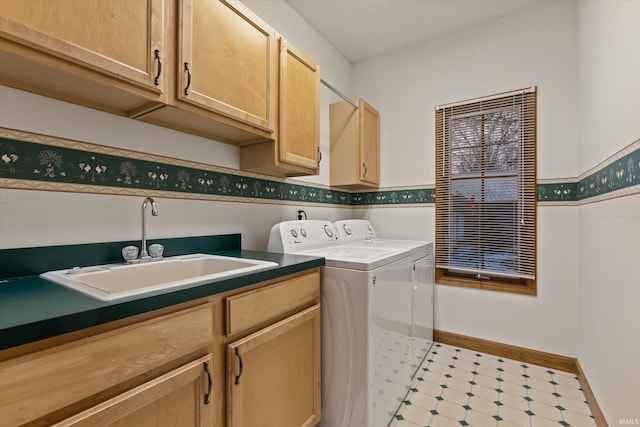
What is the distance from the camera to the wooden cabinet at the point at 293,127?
5.63 feet

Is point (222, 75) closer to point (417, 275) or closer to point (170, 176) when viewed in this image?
point (170, 176)

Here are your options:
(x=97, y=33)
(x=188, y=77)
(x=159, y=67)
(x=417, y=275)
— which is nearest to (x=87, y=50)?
(x=97, y=33)

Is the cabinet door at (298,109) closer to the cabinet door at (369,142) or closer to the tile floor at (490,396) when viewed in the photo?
the cabinet door at (369,142)

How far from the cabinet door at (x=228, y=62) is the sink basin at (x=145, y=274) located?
0.73m

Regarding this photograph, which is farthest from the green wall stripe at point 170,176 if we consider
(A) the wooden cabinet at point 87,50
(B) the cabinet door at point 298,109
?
(B) the cabinet door at point 298,109

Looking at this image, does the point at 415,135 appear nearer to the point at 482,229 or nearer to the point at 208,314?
the point at 482,229

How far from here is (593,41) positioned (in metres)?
1.74

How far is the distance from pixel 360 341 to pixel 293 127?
1291 millimetres

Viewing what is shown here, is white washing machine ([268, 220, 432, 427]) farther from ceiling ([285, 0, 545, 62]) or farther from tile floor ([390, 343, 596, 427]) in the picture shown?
ceiling ([285, 0, 545, 62])

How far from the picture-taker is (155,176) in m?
1.43

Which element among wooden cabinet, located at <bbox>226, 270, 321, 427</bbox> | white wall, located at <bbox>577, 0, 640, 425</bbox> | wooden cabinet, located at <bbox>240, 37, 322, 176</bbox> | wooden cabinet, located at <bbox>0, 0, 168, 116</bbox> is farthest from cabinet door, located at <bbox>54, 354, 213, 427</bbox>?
white wall, located at <bbox>577, 0, 640, 425</bbox>

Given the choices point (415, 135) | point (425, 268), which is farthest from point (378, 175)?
point (425, 268)

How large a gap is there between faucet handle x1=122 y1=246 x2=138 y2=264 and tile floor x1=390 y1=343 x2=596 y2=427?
1.63 meters

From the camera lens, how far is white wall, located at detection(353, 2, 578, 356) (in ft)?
7.24
